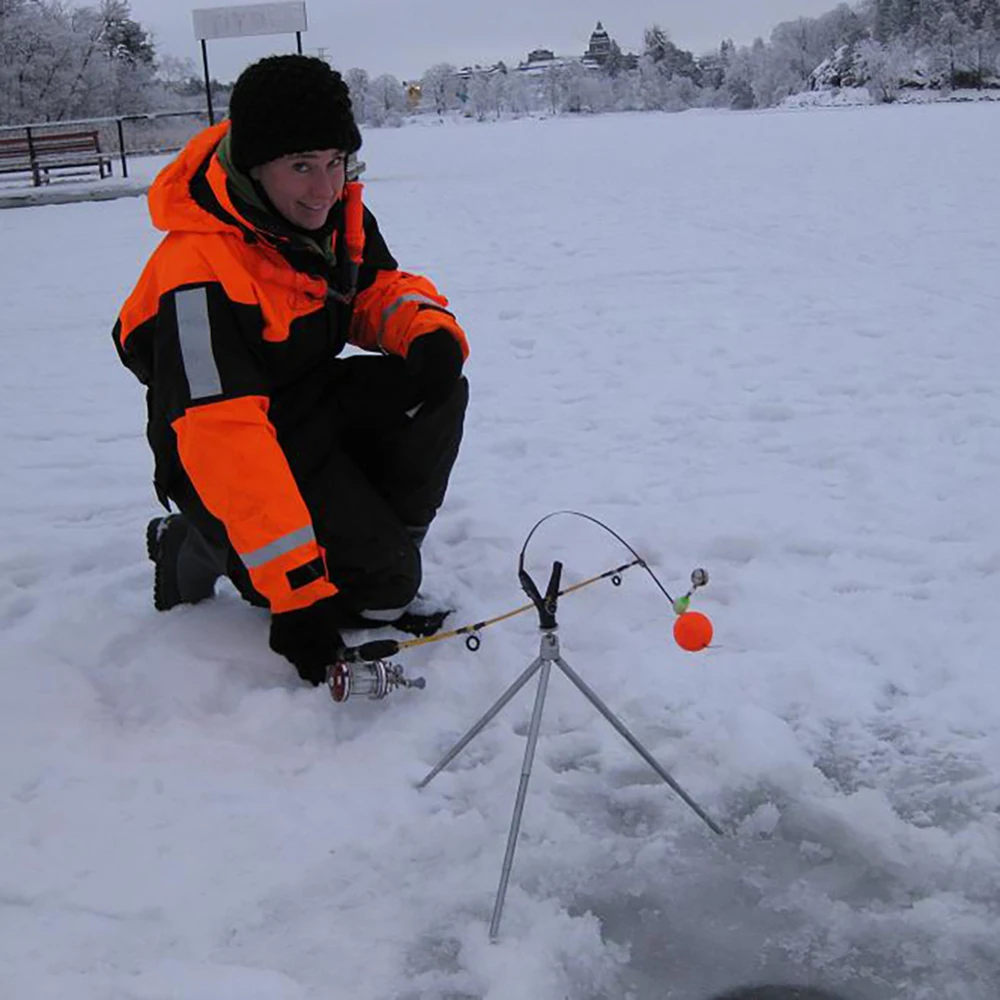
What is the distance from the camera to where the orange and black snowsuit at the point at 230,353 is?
8.10 ft

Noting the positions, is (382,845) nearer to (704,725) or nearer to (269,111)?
(704,725)

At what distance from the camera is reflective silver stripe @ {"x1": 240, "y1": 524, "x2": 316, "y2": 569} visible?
98.0 inches

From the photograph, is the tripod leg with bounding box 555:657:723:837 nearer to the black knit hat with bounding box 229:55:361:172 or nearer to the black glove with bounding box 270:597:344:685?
the black glove with bounding box 270:597:344:685

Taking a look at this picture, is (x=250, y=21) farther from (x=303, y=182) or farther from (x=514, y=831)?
(x=514, y=831)

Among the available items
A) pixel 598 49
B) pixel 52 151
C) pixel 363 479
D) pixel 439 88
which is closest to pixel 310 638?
pixel 363 479

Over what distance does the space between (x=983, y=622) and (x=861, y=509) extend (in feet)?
2.70

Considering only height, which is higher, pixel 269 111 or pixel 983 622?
pixel 269 111

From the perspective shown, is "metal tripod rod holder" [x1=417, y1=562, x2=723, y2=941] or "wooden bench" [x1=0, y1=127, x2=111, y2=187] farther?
"wooden bench" [x1=0, y1=127, x2=111, y2=187]

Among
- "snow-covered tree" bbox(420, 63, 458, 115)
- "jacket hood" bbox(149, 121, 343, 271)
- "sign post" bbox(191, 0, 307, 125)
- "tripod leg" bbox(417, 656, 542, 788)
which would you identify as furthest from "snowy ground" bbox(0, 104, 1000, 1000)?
"snow-covered tree" bbox(420, 63, 458, 115)

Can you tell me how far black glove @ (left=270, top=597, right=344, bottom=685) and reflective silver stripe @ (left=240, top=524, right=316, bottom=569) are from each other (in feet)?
0.64

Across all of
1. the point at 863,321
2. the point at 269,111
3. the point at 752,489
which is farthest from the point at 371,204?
the point at 269,111

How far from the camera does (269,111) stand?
2459mm

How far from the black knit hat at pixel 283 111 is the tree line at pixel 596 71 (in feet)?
32.1

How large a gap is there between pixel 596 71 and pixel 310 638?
95.8m
